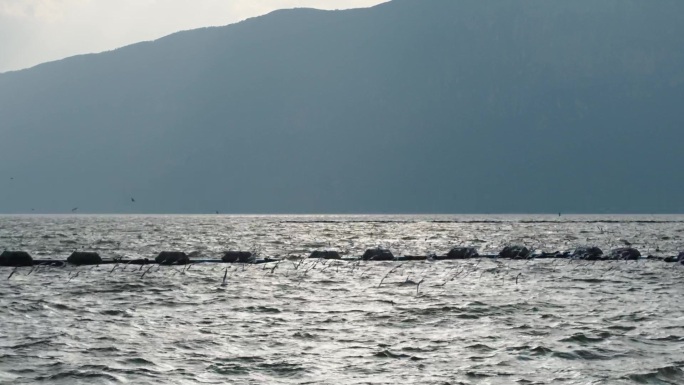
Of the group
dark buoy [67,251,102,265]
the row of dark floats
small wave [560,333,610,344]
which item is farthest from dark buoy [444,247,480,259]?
small wave [560,333,610,344]

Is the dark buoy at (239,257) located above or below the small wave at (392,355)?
below

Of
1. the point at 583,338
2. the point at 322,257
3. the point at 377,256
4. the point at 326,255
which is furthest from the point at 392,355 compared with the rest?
the point at 326,255

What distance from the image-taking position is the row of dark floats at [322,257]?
145ft

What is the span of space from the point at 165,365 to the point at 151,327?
16.9ft

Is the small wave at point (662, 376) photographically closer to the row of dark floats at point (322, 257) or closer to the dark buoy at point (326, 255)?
the row of dark floats at point (322, 257)

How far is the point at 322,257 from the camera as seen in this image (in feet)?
162

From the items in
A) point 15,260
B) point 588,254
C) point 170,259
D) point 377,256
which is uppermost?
point 588,254

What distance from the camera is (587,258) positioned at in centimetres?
5012

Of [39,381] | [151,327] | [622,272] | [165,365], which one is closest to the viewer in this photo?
[39,381]

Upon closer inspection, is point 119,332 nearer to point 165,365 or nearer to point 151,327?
point 151,327

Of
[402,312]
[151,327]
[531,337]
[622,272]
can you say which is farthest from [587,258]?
[151,327]

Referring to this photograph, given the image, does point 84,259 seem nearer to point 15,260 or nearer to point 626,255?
point 15,260

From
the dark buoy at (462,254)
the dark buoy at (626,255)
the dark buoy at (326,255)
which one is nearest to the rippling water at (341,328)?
the dark buoy at (326,255)

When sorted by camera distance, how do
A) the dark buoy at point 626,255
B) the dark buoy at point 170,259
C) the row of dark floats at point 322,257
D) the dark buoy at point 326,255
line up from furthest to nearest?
the dark buoy at point 626,255 < the dark buoy at point 326,255 < the dark buoy at point 170,259 < the row of dark floats at point 322,257
